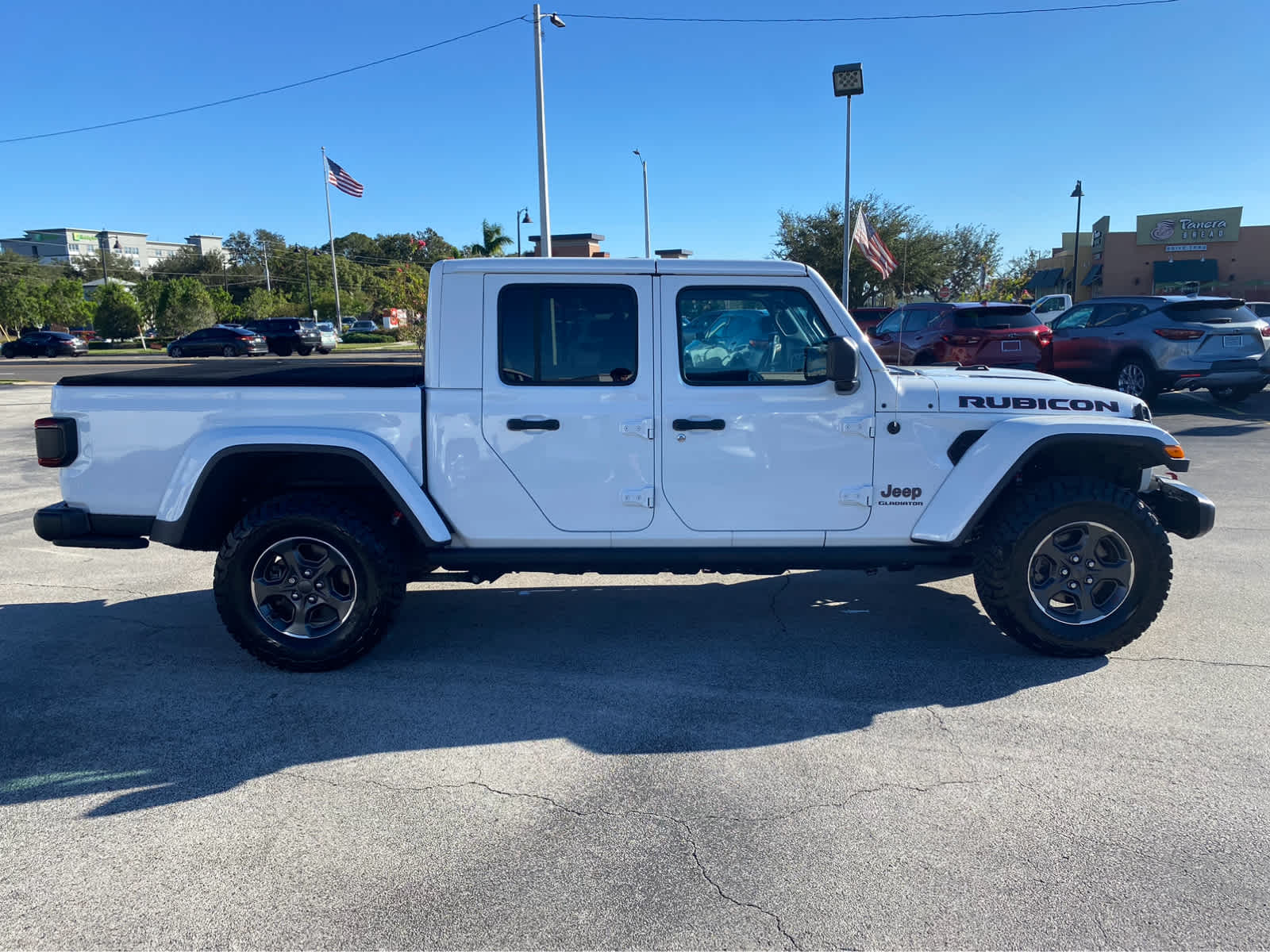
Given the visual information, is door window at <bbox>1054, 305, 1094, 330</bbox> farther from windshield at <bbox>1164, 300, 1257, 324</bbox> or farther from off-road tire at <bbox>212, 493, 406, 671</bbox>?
off-road tire at <bbox>212, 493, 406, 671</bbox>

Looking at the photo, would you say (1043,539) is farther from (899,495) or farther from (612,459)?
(612,459)

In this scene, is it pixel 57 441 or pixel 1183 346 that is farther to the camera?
pixel 1183 346

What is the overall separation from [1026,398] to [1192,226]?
162 ft

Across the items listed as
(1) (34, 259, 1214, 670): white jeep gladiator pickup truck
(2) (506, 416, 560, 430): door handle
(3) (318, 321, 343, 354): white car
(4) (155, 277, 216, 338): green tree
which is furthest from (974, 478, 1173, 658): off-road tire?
(4) (155, 277, 216, 338): green tree

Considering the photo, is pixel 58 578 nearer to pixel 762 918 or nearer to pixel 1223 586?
pixel 762 918

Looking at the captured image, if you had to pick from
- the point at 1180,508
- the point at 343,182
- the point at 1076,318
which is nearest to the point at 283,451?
the point at 1180,508

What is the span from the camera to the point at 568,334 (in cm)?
432

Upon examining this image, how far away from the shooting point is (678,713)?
12.8 feet

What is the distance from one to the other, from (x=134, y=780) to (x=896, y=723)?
10.1 feet

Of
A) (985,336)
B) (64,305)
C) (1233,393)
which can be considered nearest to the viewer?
(985,336)

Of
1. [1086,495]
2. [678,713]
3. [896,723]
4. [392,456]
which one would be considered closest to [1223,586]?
[1086,495]

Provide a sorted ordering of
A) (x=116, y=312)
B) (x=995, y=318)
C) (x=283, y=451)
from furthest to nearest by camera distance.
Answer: (x=116, y=312) < (x=995, y=318) < (x=283, y=451)

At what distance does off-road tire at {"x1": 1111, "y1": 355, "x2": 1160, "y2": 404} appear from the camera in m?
13.0

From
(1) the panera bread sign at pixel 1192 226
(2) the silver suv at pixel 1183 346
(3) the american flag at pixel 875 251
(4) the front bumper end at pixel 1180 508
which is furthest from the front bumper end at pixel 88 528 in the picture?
(1) the panera bread sign at pixel 1192 226
